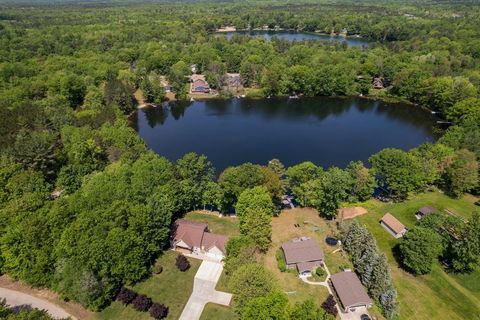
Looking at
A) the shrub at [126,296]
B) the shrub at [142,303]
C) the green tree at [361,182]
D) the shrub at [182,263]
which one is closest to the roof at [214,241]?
the shrub at [182,263]

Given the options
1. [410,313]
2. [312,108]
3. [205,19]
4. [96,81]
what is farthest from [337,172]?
[205,19]

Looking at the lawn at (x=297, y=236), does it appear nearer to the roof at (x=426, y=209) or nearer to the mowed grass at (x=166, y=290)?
the mowed grass at (x=166, y=290)

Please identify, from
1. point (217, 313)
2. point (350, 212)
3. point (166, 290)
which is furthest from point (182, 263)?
point (350, 212)

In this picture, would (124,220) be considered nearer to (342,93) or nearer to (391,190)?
(391,190)

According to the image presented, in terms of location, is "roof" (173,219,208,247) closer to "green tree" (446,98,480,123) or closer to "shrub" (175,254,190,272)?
"shrub" (175,254,190,272)

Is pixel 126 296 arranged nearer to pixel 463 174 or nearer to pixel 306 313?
pixel 306 313

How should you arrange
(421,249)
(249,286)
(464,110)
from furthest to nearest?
(464,110) < (421,249) < (249,286)
